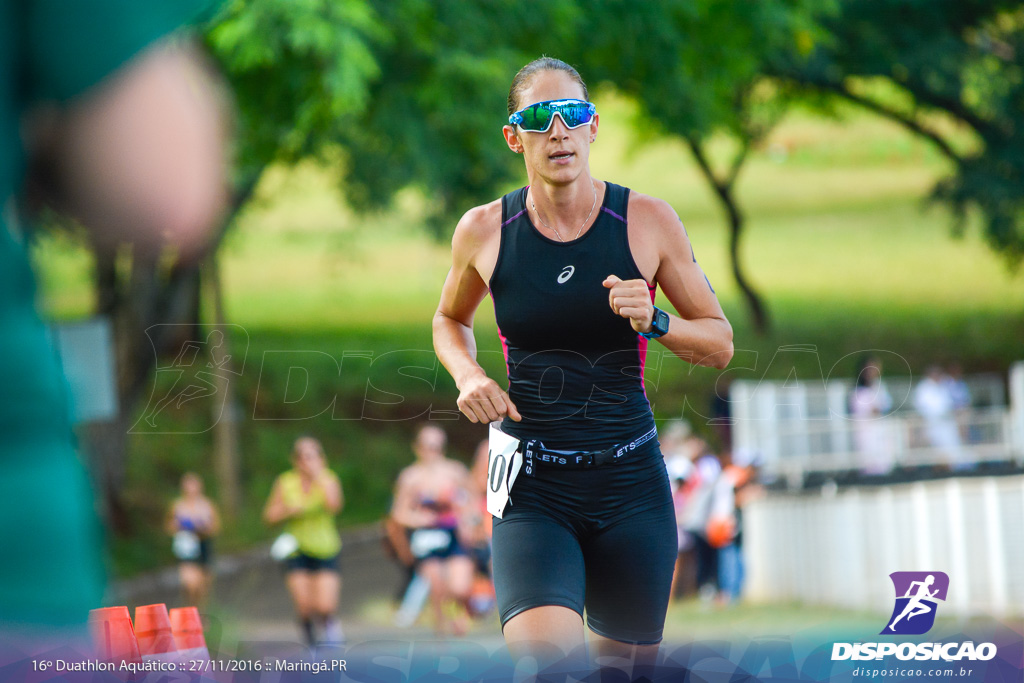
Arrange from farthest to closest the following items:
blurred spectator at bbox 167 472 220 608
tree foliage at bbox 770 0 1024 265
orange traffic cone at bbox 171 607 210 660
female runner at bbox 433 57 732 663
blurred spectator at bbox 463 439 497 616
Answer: tree foliage at bbox 770 0 1024 265, blurred spectator at bbox 167 472 220 608, blurred spectator at bbox 463 439 497 616, female runner at bbox 433 57 732 663, orange traffic cone at bbox 171 607 210 660

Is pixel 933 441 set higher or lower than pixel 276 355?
lower

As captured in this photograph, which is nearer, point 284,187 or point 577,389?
point 577,389

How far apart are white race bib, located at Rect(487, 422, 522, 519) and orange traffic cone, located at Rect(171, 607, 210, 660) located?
2.98 feet

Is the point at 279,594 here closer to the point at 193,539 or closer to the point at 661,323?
the point at 193,539

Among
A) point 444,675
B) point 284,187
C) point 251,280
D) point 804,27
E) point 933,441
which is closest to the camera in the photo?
point 444,675

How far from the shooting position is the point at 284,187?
18234 mm

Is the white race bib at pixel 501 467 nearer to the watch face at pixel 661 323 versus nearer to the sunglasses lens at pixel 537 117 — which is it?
the watch face at pixel 661 323

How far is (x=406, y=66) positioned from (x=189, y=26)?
36.1ft

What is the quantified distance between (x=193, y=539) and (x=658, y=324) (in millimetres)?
10261

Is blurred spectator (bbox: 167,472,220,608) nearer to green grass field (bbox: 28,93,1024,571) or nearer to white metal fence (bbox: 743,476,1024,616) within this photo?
green grass field (bbox: 28,93,1024,571)

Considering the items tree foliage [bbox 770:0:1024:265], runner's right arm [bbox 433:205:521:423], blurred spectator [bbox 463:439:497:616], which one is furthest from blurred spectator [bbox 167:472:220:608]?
tree foliage [bbox 770:0:1024:265]

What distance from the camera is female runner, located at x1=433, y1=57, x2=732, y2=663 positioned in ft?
11.0

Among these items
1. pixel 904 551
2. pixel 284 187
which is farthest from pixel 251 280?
pixel 904 551

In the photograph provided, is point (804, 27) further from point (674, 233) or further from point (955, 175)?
point (955, 175)
